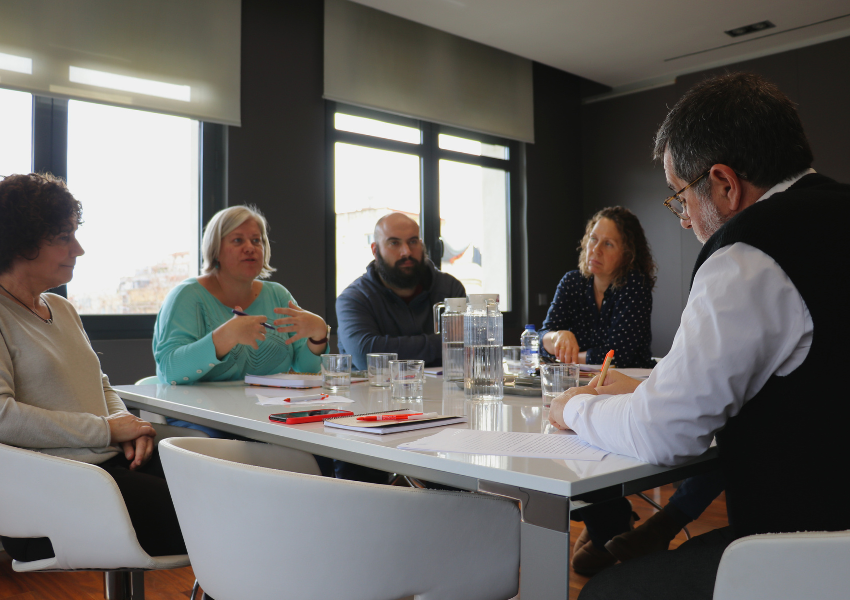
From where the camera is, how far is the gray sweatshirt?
1509 mm

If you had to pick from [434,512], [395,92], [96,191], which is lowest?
[434,512]

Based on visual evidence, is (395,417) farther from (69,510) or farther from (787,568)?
(787,568)

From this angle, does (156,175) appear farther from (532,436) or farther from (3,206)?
(532,436)

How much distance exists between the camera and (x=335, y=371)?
201 cm

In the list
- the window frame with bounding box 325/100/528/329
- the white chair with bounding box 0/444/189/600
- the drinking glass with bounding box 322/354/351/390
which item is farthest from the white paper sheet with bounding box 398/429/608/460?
the window frame with bounding box 325/100/528/329

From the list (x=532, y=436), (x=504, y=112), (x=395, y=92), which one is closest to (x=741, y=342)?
(x=532, y=436)

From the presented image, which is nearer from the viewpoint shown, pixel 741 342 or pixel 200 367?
pixel 741 342

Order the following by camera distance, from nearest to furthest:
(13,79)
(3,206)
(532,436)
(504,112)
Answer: (532,436) → (3,206) → (13,79) → (504,112)

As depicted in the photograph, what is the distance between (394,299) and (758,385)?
220cm

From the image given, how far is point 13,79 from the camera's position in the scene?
3.54 m

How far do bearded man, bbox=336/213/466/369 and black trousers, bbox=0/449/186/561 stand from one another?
1.40 m

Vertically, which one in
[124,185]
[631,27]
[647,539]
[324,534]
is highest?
[631,27]

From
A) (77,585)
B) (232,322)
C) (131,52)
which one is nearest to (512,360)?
(232,322)

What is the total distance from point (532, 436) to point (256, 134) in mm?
3738
